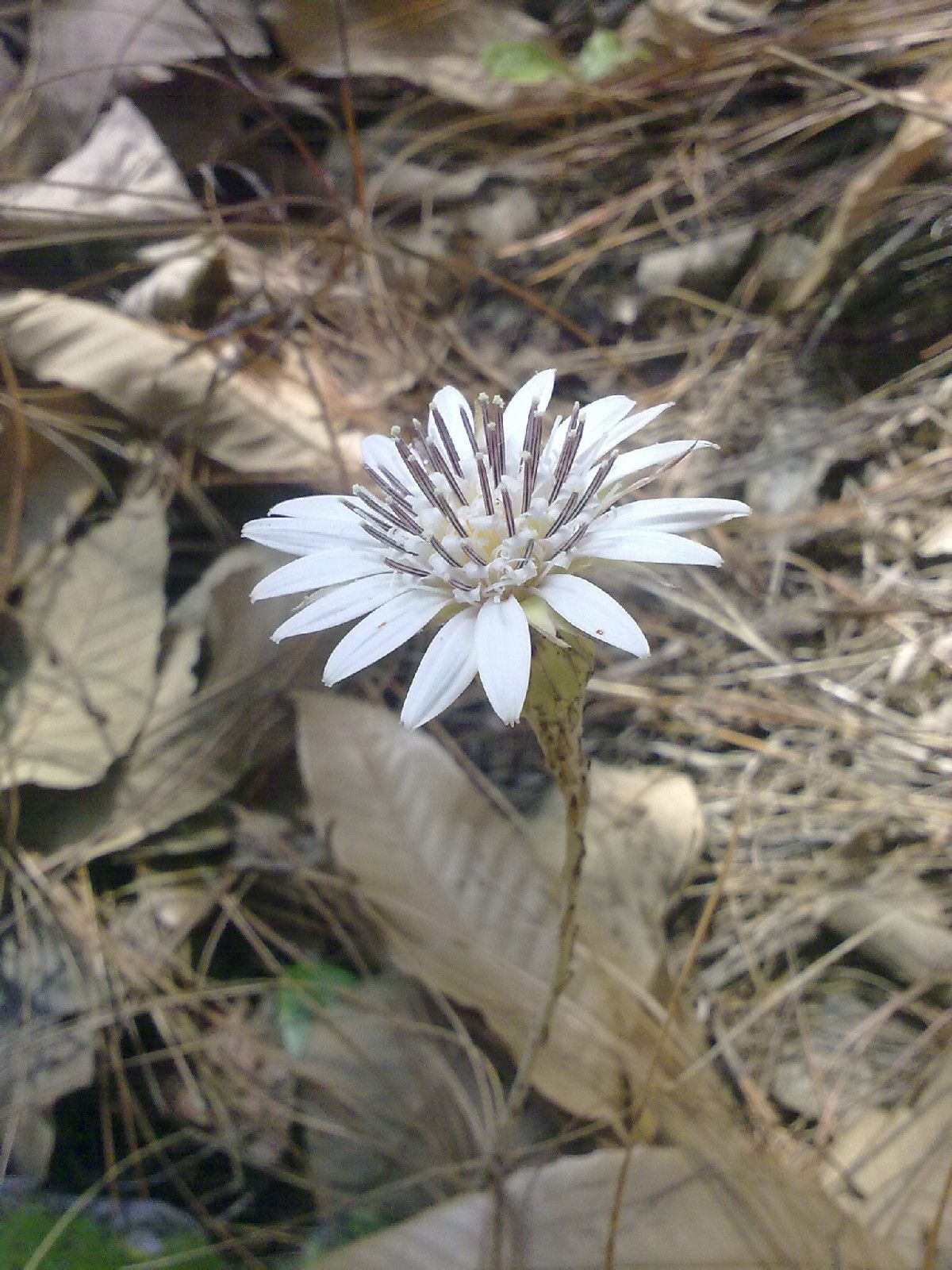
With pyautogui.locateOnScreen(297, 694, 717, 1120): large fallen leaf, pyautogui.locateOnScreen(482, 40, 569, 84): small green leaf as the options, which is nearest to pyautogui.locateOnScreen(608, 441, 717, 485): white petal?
pyautogui.locateOnScreen(297, 694, 717, 1120): large fallen leaf

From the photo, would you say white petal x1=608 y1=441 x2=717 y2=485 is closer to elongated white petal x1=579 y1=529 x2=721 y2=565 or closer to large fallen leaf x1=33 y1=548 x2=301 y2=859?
elongated white petal x1=579 y1=529 x2=721 y2=565

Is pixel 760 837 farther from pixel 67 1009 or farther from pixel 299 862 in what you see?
pixel 67 1009

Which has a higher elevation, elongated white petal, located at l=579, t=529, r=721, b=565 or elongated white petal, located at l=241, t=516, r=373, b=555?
elongated white petal, located at l=241, t=516, r=373, b=555

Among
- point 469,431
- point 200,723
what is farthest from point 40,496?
point 469,431

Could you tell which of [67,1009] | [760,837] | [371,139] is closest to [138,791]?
[67,1009]

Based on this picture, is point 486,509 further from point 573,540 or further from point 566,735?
point 566,735

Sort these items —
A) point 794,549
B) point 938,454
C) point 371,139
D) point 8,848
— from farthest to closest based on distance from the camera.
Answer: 1. point 371,139
2. point 794,549
3. point 938,454
4. point 8,848

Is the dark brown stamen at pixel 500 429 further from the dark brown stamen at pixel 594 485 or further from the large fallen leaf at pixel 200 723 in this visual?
the large fallen leaf at pixel 200 723
